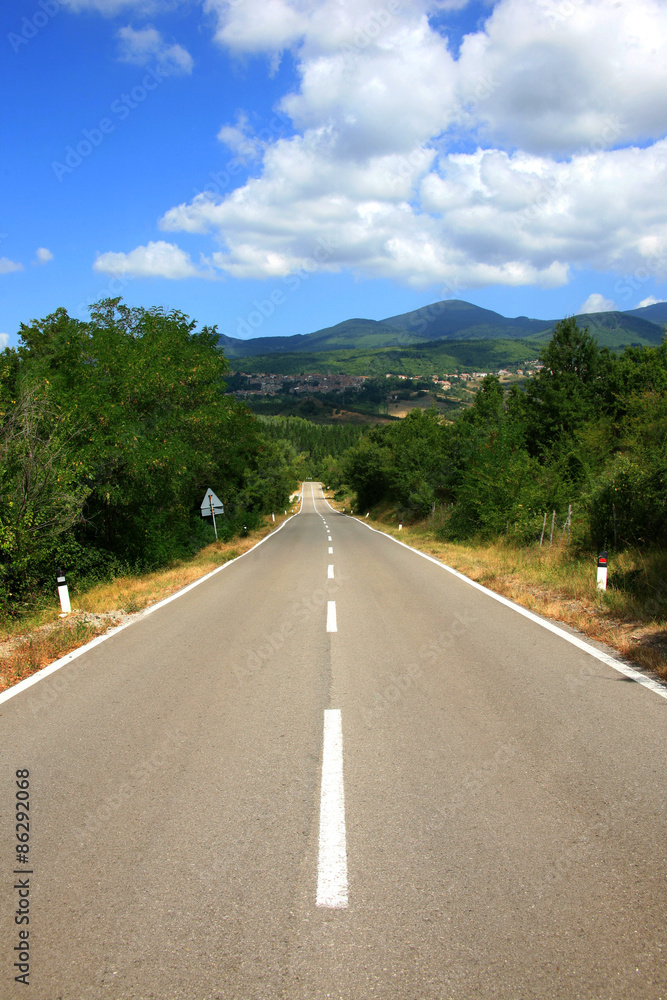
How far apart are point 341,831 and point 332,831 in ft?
0.16

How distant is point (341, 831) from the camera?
3.20 meters

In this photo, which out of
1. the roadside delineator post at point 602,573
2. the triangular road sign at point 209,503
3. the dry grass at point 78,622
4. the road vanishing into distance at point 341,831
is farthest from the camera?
the triangular road sign at point 209,503

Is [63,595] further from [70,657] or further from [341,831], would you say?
[341,831]

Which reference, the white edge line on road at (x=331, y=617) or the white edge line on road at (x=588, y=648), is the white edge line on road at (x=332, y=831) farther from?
the white edge line on road at (x=331, y=617)

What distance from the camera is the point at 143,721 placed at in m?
4.96

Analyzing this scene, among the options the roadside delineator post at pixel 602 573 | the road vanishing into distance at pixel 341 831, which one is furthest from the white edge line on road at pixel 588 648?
the roadside delineator post at pixel 602 573

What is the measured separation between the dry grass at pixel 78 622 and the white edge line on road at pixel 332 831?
396 cm

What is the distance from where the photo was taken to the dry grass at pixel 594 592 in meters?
7.27

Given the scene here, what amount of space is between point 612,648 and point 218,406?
57.6ft

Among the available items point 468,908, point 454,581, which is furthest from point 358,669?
point 454,581

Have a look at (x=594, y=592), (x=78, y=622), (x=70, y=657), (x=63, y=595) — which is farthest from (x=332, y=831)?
(x=63, y=595)

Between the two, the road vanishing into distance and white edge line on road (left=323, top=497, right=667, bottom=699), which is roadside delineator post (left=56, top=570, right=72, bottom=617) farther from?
white edge line on road (left=323, top=497, right=667, bottom=699)

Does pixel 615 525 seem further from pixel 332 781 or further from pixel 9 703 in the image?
pixel 9 703

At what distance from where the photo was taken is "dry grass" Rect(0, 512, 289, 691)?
710cm
